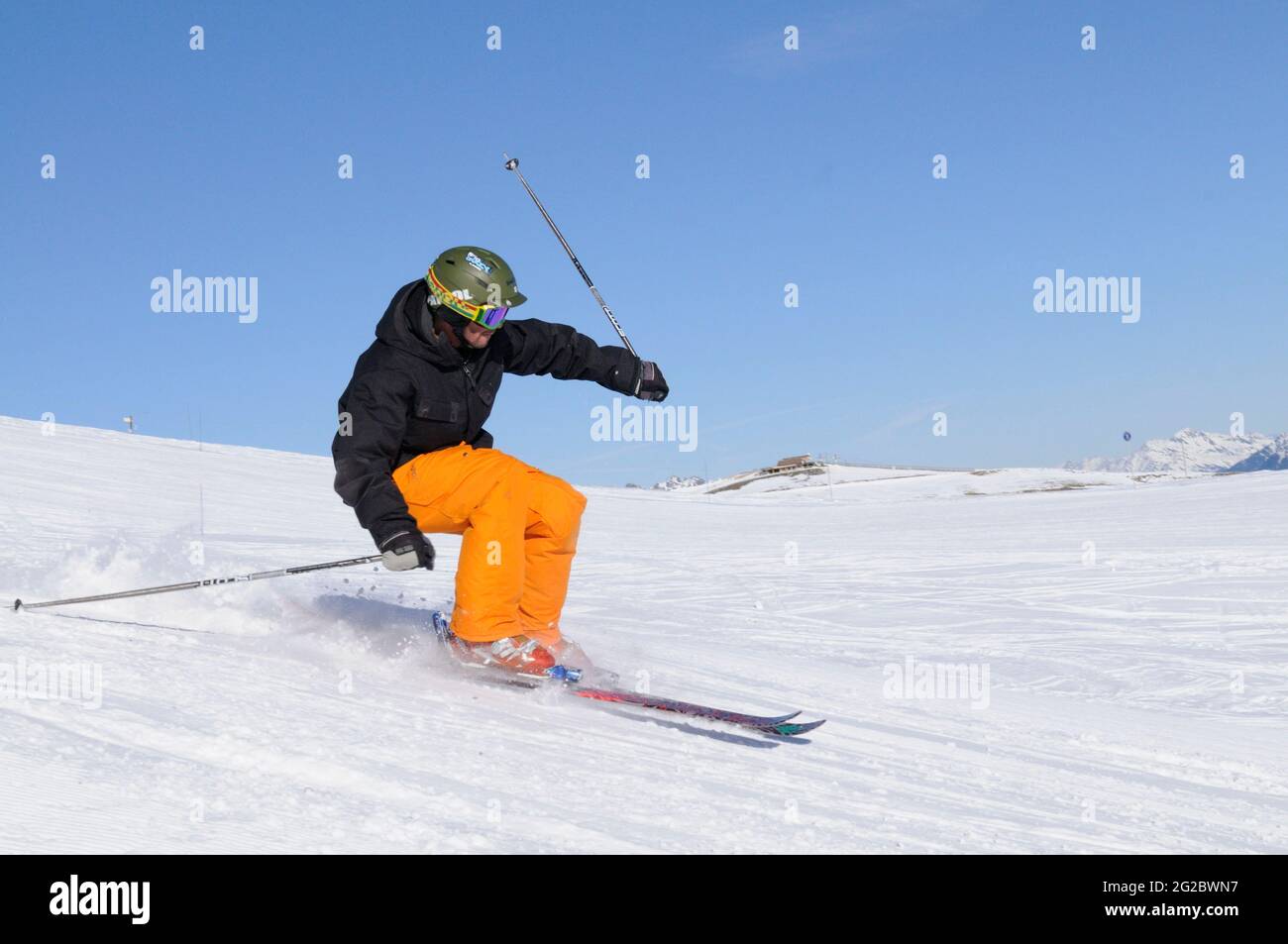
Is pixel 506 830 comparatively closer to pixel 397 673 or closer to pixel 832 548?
pixel 397 673

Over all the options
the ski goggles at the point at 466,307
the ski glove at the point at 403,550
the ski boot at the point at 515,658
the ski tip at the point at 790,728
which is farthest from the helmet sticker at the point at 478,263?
the ski tip at the point at 790,728

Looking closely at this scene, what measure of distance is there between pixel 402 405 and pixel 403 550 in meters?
0.68

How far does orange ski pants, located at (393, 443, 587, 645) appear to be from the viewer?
16.0 ft

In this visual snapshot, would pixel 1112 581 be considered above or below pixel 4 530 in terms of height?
below

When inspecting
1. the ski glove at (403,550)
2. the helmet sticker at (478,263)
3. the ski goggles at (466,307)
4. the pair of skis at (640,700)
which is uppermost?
the helmet sticker at (478,263)

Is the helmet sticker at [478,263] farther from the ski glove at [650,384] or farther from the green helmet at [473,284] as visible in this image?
the ski glove at [650,384]

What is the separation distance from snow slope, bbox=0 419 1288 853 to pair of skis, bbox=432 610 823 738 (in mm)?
80

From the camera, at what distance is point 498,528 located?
4.88 m

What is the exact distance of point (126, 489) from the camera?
40.4ft

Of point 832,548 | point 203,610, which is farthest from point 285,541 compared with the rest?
point 832,548

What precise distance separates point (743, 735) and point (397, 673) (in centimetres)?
152

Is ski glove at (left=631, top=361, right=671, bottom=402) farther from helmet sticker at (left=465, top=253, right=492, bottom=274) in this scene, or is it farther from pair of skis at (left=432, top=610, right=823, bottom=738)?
pair of skis at (left=432, top=610, right=823, bottom=738)

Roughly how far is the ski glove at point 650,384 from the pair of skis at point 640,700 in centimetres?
175

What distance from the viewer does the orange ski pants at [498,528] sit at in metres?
4.87
